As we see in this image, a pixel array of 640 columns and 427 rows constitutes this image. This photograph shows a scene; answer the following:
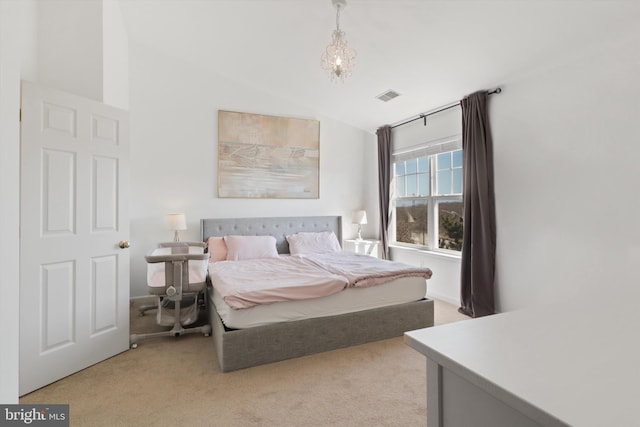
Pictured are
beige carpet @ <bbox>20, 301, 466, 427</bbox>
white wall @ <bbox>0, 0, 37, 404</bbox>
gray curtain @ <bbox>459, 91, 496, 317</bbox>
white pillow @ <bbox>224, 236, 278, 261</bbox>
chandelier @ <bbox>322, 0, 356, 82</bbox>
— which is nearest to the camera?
Answer: white wall @ <bbox>0, 0, 37, 404</bbox>

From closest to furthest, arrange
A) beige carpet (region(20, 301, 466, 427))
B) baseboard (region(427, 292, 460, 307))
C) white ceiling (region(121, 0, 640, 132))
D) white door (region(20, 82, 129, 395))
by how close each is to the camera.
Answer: beige carpet (region(20, 301, 466, 427))
white door (region(20, 82, 129, 395))
white ceiling (region(121, 0, 640, 132))
baseboard (region(427, 292, 460, 307))

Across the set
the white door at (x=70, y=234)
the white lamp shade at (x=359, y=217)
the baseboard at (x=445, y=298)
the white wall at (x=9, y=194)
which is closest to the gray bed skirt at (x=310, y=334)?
the white door at (x=70, y=234)

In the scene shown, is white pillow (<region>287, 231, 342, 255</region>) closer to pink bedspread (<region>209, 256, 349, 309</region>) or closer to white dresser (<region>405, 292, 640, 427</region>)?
pink bedspread (<region>209, 256, 349, 309</region>)

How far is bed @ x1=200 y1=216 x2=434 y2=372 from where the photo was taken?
226 centimetres

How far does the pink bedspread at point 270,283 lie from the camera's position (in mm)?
2309

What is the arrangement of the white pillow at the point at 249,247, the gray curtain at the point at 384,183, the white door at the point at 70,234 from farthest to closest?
the gray curtain at the point at 384,183
the white pillow at the point at 249,247
the white door at the point at 70,234

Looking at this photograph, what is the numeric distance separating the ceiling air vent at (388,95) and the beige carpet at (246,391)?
306 centimetres

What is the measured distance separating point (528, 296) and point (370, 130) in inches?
138

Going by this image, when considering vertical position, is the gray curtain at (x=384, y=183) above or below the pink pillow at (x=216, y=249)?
above

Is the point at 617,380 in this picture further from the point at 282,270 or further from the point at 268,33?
the point at 268,33

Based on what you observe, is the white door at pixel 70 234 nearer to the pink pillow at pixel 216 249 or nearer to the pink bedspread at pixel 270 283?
the pink bedspread at pixel 270 283

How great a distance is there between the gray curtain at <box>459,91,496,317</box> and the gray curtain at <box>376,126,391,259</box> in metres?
1.52

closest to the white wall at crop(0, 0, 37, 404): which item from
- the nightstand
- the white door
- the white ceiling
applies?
the white door

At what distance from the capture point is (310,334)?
2467mm
